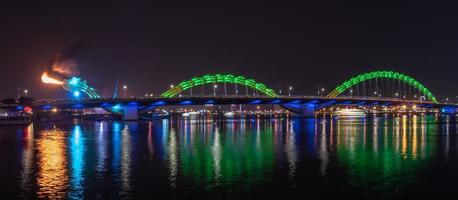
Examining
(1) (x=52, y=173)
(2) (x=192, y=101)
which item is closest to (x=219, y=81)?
(2) (x=192, y=101)

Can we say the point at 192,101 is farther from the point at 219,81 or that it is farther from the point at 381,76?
the point at 381,76

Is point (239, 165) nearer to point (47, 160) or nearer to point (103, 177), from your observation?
point (103, 177)

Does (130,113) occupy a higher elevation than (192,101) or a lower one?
lower

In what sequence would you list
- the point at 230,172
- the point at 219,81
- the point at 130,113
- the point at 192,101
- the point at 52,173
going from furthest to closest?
the point at 219,81 → the point at 192,101 → the point at 130,113 → the point at 52,173 → the point at 230,172

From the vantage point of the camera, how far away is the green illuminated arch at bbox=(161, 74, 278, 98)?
133 metres

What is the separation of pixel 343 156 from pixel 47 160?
15.4m

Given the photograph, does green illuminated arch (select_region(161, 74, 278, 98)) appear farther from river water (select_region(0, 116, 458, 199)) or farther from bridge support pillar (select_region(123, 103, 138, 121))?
river water (select_region(0, 116, 458, 199))

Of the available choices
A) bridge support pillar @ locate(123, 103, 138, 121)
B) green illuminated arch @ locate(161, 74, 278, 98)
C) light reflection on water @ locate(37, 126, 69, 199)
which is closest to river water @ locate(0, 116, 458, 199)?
light reflection on water @ locate(37, 126, 69, 199)

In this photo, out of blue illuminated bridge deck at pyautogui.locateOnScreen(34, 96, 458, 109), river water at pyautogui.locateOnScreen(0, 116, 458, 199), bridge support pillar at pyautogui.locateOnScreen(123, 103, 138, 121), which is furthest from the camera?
bridge support pillar at pyautogui.locateOnScreen(123, 103, 138, 121)

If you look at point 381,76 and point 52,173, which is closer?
point 52,173

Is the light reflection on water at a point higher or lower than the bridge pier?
lower

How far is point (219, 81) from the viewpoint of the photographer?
476 ft

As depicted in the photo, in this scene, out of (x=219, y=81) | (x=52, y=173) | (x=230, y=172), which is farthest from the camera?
(x=219, y=81)

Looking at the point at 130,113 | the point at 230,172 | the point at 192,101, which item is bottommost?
the point at 230,172
